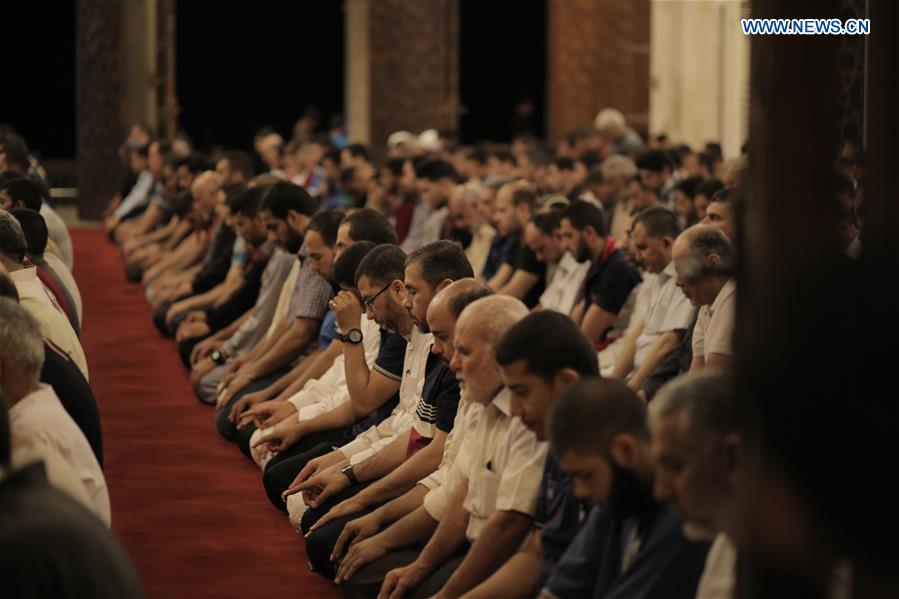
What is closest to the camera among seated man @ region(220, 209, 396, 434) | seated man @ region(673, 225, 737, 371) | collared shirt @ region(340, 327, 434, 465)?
seated man @ region(673, 225, 737, 371)

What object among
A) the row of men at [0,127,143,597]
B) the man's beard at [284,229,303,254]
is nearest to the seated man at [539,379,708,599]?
the row of men at [0,127,143,597]

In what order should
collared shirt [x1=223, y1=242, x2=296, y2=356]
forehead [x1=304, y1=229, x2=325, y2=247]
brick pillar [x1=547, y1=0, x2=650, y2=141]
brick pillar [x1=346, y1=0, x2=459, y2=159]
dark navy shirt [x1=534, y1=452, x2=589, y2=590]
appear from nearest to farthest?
dark navy shirt [x1=534, y1=452, x2=589, y2=590] → forehead [x1=304, y1=229, x2=325, y2=247] → collared shirt [x1=223, y1=242, x2=296, y2=356] → brick pillar [x1=346, y1=0, x2=459, y2=159] → brick pillar [x1=547, y1=0, x2=650, y2=141]

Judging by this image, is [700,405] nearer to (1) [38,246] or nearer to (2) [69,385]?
(2) [69,385]

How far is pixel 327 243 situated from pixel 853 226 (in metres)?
2.16

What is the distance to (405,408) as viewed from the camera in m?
5.28

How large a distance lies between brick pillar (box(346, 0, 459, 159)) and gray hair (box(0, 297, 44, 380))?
13539mm

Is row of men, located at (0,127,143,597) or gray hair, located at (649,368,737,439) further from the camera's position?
gray hair, located at (649,368,737,439)

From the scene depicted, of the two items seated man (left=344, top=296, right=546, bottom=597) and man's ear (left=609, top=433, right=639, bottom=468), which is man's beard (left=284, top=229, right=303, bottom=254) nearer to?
seated man (left=344, top=296, right=546, bottom=597)

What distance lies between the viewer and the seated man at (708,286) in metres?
5.00

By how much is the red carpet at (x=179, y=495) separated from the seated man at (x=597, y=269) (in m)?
1.75

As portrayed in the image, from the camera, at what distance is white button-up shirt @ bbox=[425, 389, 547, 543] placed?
3.72m

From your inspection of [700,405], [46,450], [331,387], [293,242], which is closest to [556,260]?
[293,242]

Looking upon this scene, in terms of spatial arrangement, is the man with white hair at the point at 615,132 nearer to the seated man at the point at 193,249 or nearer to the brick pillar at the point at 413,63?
the brick pillar at the point at 413,63

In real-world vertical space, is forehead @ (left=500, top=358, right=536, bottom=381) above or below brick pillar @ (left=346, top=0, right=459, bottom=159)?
below
